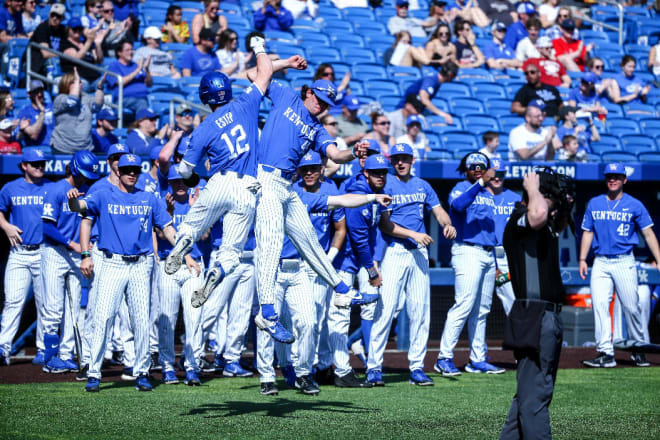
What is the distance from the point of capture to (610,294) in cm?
1036

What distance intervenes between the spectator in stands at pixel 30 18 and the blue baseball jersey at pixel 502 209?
758cm

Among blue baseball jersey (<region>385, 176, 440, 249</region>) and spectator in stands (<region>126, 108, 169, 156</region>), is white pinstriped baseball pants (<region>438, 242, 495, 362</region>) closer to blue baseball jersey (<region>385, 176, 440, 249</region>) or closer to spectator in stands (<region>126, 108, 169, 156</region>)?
blue baseball jersey (<region>385, 176, 440, 249</region>)

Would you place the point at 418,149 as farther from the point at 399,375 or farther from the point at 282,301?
the point at 282,301

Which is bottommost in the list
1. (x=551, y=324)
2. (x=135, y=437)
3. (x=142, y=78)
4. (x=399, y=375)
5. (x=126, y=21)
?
(x=399, y=375)

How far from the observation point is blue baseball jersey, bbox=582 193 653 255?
10352mm

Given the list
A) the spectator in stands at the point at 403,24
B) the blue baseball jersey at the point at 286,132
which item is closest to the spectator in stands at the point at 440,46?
the spectator in stands at the point at 403,24

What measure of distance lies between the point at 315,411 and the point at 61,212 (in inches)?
157

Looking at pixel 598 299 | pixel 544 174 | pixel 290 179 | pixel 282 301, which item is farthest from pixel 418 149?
pixel 544 174

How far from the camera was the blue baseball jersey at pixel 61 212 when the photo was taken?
9.35 m

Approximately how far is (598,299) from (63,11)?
871 centimetres

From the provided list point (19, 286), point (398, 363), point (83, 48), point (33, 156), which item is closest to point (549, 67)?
point (398, 363)

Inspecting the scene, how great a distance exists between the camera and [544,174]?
5.19 meters

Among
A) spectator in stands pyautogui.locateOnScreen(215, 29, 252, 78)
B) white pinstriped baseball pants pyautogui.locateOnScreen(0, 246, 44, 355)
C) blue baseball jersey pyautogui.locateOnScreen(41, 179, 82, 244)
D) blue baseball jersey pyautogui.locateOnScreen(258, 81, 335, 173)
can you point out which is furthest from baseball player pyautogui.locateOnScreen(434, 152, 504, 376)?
spectator in stands pyautogui.locateOnScreen(215, 29, 252, 78)

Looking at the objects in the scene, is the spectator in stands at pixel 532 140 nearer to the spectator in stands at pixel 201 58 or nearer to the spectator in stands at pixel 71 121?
the spectator in stands at pixel 201 58
